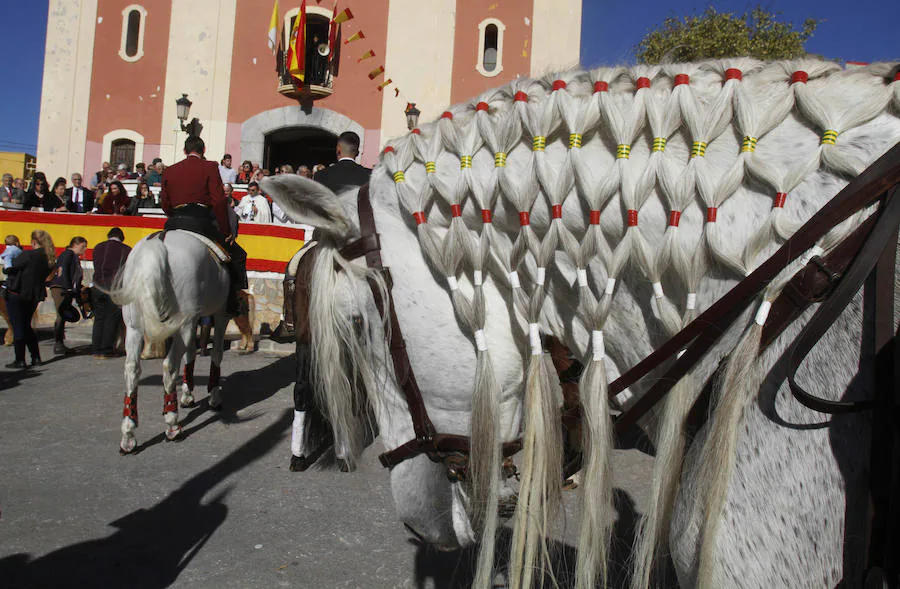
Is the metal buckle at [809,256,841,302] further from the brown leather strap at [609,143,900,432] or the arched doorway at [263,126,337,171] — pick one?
the arched doorway at [263,126,337,171]

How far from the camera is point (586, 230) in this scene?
4.57 ft

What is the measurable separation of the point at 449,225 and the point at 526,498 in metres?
0.71

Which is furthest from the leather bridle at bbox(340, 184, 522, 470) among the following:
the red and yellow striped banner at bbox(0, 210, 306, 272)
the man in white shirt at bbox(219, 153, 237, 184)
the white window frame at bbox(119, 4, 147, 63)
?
the white window frame at bbox(119, 4, 147, 63)

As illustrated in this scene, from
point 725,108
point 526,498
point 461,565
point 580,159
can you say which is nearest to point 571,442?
point 526,498

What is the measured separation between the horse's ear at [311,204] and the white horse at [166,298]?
3.68 metres

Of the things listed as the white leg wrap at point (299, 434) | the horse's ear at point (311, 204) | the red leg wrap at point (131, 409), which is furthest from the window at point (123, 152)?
the horse's ear at point (311, 204)

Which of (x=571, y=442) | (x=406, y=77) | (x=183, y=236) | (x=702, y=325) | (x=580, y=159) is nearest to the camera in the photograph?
(x=702, y=325)

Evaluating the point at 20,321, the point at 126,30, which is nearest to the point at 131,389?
the point at 20,321

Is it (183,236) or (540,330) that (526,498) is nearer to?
(540,330)

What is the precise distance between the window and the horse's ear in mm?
19367

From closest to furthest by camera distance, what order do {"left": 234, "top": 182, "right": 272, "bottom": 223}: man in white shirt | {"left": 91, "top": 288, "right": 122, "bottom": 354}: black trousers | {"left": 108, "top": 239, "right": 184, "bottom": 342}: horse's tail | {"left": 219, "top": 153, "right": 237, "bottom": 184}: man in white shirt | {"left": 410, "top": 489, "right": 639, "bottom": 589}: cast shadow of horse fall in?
{"left": 410, "top": 489, "right": 639, "bottom": 589}: cast shadow of horse < {"left": 108, "top": 239, "right": 184, "bottom": 342}: horse's tail < {"left": 91, "top": 288, "right": 122, "bottom": 354}: black trousers < {"left": 234, "top": 182, "right": 272, "bottom": 223}: man in white shirt < {"left": 219, "top": 153, "right": 237, "bottom": 184}: man in white shirt

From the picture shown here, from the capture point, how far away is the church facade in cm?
1803

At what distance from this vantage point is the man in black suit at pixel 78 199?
13.0 metres

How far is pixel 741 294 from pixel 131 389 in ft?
Answer: 16.6
